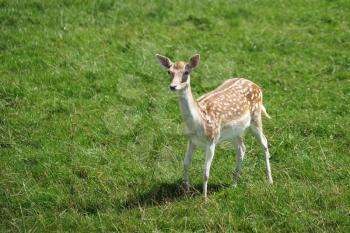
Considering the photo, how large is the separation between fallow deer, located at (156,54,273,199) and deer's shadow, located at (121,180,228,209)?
0.45ft

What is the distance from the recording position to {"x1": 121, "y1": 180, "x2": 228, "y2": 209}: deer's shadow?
919 cm

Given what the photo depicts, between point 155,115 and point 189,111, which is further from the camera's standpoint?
point 155,115

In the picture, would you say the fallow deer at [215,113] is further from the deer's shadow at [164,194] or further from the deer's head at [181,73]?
the deer's shadow at [164,194]

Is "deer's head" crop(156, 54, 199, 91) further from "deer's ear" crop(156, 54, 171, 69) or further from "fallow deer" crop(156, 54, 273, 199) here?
"deer's ear" crop(156, 54, 171, 69)

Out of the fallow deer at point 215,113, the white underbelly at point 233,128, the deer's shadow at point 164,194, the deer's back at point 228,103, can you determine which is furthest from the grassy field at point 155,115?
the deer's back at point 228,103

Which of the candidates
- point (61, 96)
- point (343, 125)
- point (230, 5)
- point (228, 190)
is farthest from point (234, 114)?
point (230, 5)

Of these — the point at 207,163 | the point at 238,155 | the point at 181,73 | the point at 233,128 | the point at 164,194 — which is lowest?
the point at 164,194

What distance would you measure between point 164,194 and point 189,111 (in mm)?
1186

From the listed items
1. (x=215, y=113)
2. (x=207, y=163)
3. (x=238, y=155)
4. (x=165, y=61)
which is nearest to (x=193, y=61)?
(x=165, y=61)

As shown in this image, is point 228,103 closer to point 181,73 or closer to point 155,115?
point 181,73

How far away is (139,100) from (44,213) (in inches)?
150

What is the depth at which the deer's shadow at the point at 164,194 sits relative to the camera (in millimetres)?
9186

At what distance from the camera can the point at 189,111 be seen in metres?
9.13

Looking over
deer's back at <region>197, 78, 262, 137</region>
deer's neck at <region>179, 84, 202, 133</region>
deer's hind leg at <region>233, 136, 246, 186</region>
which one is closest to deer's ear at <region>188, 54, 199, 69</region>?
deer's neck at <region>179, 84, 202, 133</region>
